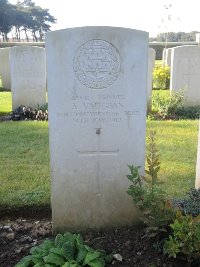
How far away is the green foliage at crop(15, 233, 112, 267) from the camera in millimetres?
2570

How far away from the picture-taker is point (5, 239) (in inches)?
129

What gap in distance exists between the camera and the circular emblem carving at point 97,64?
302 centimetres

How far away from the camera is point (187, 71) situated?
918 cm

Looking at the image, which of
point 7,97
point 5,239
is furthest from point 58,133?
point 7,97

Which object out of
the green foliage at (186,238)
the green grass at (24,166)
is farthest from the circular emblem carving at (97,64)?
the green grass at (24,166)

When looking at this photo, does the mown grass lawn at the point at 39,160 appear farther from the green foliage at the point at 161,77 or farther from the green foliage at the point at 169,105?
the green foliage at the point at 161,77

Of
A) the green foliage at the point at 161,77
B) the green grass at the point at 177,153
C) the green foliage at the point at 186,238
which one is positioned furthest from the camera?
the green foliage at the point at 161,77

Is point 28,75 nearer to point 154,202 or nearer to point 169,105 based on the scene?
point 169,105

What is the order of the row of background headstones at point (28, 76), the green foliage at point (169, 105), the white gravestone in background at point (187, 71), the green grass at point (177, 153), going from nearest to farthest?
the green grass at point (177, 153), the green foliage at point (169, 105), the row of background headstones at point (28, 76), the white gravestone in background at point (187, 71)

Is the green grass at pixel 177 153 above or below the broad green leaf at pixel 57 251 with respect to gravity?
above

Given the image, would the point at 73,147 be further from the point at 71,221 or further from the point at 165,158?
the point at 165,158

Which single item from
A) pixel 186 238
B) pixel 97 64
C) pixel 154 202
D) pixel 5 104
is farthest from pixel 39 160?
pixel 5 104

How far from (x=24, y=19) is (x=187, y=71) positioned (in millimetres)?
50849

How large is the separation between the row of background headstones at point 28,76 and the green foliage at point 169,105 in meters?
0.26
